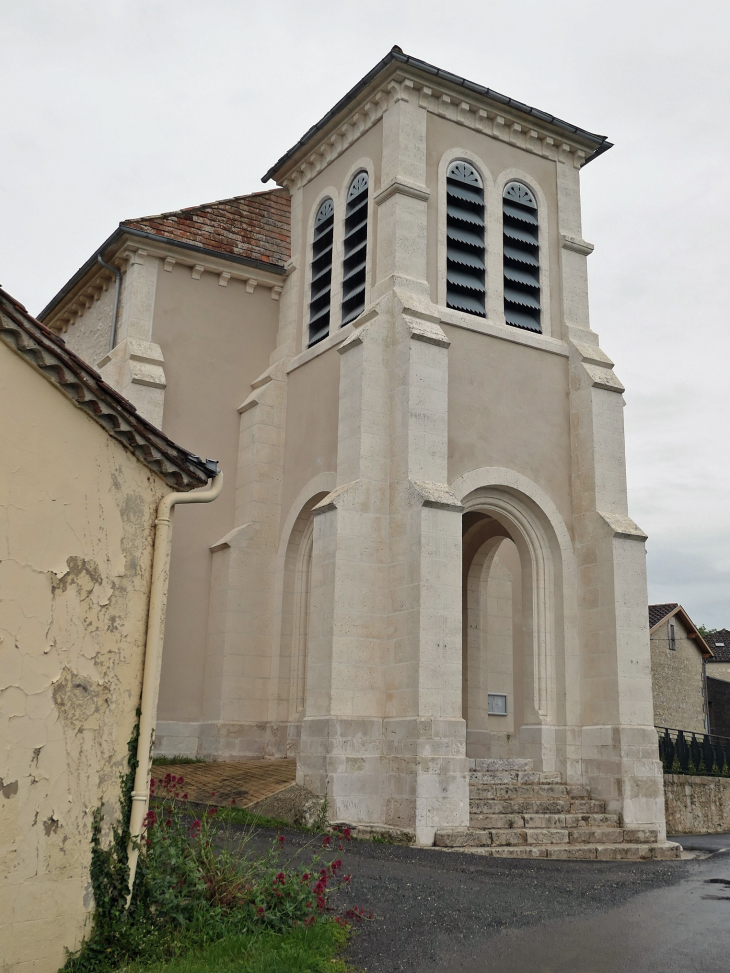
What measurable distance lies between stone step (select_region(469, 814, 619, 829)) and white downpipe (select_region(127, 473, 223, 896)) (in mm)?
6865

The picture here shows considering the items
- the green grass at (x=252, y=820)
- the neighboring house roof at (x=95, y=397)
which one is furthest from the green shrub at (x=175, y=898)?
the green grass at (x=252, y=820)

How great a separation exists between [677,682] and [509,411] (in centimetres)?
2400

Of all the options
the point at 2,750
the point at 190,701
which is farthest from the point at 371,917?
the point at 190,701

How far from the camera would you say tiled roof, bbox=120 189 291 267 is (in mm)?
18297

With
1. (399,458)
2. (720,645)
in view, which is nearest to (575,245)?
(399,458)

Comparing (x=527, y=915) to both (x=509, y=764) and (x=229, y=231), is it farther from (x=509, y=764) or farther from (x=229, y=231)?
(x=229, y=231)

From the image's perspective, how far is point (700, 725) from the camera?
36.2 meters

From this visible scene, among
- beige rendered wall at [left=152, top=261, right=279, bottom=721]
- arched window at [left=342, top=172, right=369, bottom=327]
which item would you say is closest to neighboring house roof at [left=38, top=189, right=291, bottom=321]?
beige rendered wall at [left=152, top=261, right=279, bottom=721]

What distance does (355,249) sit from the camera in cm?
1625

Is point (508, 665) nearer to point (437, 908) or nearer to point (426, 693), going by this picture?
point (426, 693)

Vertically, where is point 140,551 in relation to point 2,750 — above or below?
above

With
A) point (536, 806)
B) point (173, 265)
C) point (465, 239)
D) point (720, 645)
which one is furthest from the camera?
point (720, 645)

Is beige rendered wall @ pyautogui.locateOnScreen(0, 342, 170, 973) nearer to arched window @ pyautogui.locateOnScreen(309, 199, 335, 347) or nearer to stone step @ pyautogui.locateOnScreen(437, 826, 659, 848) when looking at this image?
stone step @ pyautogui.locateOnScreen(437, 826, 659, 848)

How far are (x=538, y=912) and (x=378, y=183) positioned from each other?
38.9ft
